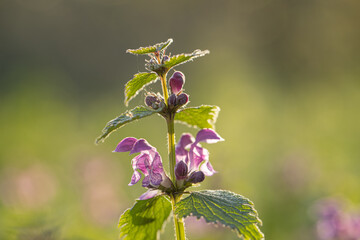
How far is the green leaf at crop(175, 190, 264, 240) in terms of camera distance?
0.92 m

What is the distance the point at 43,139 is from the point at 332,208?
5.44 meters

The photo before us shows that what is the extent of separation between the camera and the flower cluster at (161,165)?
1105 millimetres

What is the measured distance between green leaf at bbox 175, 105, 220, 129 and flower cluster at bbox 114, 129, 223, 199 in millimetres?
21

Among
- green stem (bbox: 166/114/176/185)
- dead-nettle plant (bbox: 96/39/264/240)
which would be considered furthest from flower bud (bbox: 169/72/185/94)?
green stem (bbox: 166/114/176/185)

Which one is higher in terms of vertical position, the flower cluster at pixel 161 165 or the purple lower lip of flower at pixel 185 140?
the purple lower lip of flower at pixel 185 140

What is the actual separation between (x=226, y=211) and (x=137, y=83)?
40 cm

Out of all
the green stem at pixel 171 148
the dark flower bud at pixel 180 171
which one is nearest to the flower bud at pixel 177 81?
the green stem at pixel 171 148

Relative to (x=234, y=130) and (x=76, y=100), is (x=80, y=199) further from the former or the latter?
(x=76, y=100)

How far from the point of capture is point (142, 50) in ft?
3.45

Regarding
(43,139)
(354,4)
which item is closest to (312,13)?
(354,4)

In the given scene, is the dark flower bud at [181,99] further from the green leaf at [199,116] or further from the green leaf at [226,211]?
the green leaf at [226,211]

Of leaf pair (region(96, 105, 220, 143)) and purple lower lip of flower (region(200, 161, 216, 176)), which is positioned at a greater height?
leaf pair (region(96, 105, 220, 143))

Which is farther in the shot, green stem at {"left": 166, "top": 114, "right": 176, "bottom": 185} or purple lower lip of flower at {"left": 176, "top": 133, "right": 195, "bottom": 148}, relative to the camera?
purple lower lip of flower at {"left": 176, "top": 133, "right": 195, "bottom": 148}

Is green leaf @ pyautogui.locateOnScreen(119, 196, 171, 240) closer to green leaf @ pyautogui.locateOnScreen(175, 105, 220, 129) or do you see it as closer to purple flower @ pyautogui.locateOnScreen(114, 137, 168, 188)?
purple flower @ pyautogui.locateOnScreen(114, 137, 168, 188)
